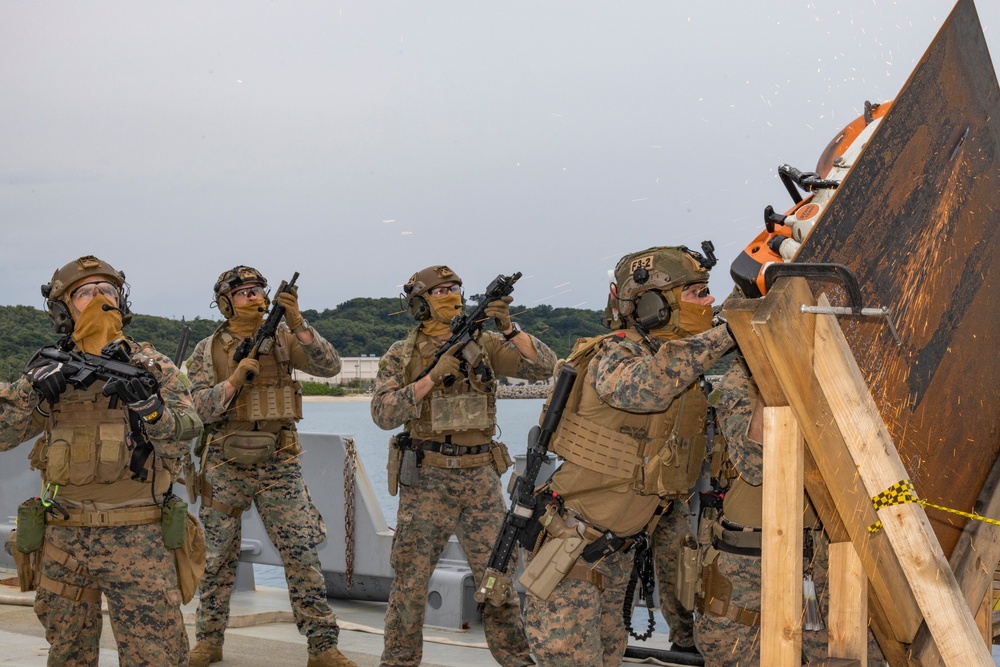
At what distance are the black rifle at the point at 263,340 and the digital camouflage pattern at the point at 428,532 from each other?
708 mm

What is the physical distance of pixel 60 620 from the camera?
→ 482 centimetres

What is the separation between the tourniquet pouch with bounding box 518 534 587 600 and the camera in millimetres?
4488

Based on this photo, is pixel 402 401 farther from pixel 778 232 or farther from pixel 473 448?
pixel 778 232

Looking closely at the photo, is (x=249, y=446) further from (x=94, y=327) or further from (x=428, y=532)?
(x=94, y=327)

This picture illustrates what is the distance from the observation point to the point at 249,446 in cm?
662

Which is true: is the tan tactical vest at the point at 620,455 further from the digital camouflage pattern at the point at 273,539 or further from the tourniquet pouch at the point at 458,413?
the digital camouflage pattern at the point at 273,539

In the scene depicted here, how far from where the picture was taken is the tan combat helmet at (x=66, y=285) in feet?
16.2

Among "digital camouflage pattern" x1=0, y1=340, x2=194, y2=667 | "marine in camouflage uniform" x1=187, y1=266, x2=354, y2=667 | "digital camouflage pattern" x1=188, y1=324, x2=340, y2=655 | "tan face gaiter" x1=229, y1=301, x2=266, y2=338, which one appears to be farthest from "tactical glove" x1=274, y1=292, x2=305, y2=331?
"digital camouflage pattern" x1=0, y1=340, x2=194, y2=667

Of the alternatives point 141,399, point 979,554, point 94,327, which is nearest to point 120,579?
point 141,399

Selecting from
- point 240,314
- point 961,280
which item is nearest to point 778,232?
point 961,280

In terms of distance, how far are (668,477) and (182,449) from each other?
206cm

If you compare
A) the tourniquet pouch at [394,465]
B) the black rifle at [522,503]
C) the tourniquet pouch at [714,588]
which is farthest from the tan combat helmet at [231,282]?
the tourniquet pouch at [714,588]

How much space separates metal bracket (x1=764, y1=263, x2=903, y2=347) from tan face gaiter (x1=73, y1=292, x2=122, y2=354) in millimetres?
3074

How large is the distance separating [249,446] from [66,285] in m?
1.94
